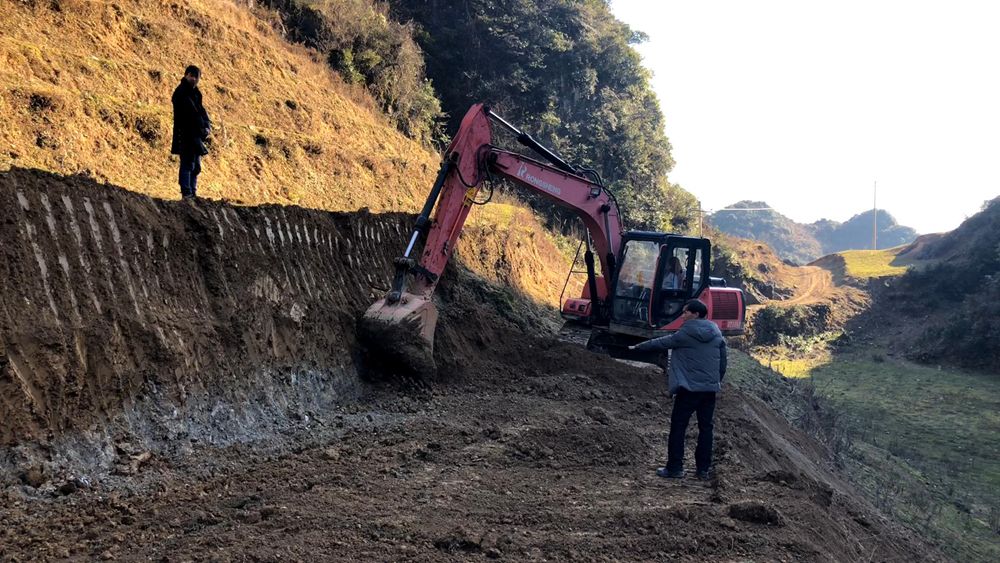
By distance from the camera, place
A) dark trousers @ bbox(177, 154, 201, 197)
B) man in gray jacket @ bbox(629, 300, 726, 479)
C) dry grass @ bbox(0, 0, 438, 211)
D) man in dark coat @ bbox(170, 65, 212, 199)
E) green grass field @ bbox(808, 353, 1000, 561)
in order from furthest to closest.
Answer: green grass field @ bbox(808, 353, 1000, 561) → dry grass @ bbox(0, 0, 438, 211) → dark trousers @ bbox(177, 154, 201, 197) → man in dark coat @ bbox(170, 65, 212, 199) → man in gray jacket @ bbox(629, 300, 726, 479)

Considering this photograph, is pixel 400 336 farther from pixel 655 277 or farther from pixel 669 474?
pixel 655 277

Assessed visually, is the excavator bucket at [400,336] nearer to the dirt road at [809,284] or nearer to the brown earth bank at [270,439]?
the brown earth bank at [270,439]

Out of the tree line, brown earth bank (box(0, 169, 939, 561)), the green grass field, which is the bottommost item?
the green grass field

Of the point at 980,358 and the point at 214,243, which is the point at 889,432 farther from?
the point at 214,243

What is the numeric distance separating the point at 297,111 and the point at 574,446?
462 inches

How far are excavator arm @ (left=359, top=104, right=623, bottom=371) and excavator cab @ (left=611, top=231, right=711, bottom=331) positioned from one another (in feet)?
1.00

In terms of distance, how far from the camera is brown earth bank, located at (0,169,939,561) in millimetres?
4891

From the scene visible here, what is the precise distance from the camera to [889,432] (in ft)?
55.7

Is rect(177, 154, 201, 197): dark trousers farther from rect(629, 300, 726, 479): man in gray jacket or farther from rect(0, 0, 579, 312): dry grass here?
rect(629, 300, 726, 479): man in gray jacket

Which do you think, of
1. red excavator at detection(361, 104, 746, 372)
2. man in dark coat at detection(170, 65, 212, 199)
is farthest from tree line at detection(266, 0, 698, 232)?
man in dark coat at detection(170, 65, 212, 199)

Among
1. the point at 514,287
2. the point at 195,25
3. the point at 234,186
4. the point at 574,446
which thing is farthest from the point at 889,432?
the point at 195,25

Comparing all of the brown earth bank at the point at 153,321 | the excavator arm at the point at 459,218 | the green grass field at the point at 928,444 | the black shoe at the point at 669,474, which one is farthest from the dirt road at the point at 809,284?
the brown earth bank at the point at 153,321

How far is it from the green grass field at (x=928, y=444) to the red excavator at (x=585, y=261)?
12.6ft

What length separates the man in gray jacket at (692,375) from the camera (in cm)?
715
